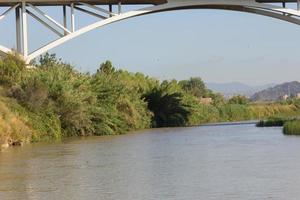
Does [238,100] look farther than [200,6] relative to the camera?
Yes

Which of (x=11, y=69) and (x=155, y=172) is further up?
(x=11, y=69)

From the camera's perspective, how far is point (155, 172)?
17578 millimetres

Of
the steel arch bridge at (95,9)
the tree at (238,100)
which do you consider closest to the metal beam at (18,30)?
the steel arch bridge at (95,9)

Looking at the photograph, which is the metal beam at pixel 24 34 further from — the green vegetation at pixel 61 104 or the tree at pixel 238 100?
the tree at pixel 238 100

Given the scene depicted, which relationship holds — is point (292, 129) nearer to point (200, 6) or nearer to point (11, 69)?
point (200, 6)

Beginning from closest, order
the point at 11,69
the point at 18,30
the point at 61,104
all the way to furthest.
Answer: the point at 61,104 < the point at 11,69 < the point at 18,30

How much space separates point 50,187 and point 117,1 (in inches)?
867

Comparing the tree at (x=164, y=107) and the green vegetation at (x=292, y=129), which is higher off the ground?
the tree at (x=164, y=107)

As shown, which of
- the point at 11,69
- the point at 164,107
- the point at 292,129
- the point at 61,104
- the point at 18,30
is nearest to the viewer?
the point at 292,129

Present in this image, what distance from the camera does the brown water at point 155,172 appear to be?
46.7 ft

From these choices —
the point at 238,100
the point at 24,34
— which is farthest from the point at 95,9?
the point at 238,100

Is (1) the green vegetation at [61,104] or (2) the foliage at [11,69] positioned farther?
(2) the foliage at [11,69]

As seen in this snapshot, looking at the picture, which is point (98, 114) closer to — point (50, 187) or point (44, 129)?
point (44, 129)

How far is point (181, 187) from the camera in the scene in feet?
48.6
